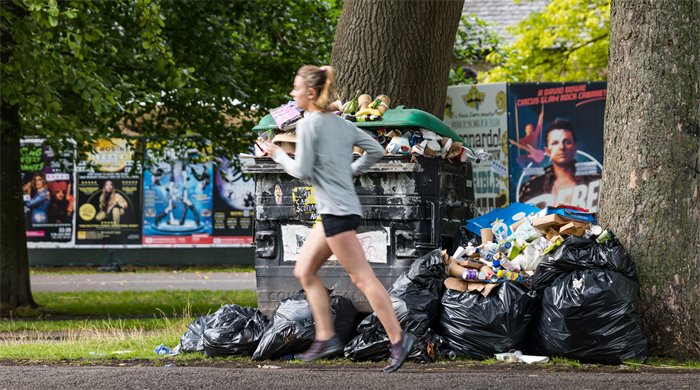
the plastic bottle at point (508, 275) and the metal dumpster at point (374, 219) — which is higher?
the metal dumpster at point (374, 219)

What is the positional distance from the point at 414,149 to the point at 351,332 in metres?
1.40

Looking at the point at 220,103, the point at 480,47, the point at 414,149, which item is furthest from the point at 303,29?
the point at 414,149

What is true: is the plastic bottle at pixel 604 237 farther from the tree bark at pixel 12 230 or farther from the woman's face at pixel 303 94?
the tree bark at pixel 12 230

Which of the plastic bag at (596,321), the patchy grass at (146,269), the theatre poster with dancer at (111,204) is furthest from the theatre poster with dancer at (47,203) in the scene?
the plastic bag at (596,321)

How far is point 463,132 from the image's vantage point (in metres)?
12.6

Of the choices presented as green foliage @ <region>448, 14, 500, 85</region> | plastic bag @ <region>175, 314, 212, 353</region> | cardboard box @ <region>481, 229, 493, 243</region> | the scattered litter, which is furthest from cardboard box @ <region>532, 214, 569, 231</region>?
green foliage @ <region>448, 14, 500, 85</region>

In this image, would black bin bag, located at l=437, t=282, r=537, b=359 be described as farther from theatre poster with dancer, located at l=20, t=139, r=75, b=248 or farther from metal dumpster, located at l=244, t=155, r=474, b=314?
theatre poster with dancer, located at l=20, t=139, r=75, b=248

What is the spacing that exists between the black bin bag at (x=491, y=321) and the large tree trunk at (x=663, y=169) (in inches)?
33.4

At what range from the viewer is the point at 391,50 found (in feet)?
31.6

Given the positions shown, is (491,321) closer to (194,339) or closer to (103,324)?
(194,339)

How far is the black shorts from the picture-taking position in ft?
19.6

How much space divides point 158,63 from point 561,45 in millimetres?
11258

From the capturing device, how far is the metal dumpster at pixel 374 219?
8.19m

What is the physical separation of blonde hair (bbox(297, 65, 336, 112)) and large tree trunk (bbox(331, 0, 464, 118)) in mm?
3484
